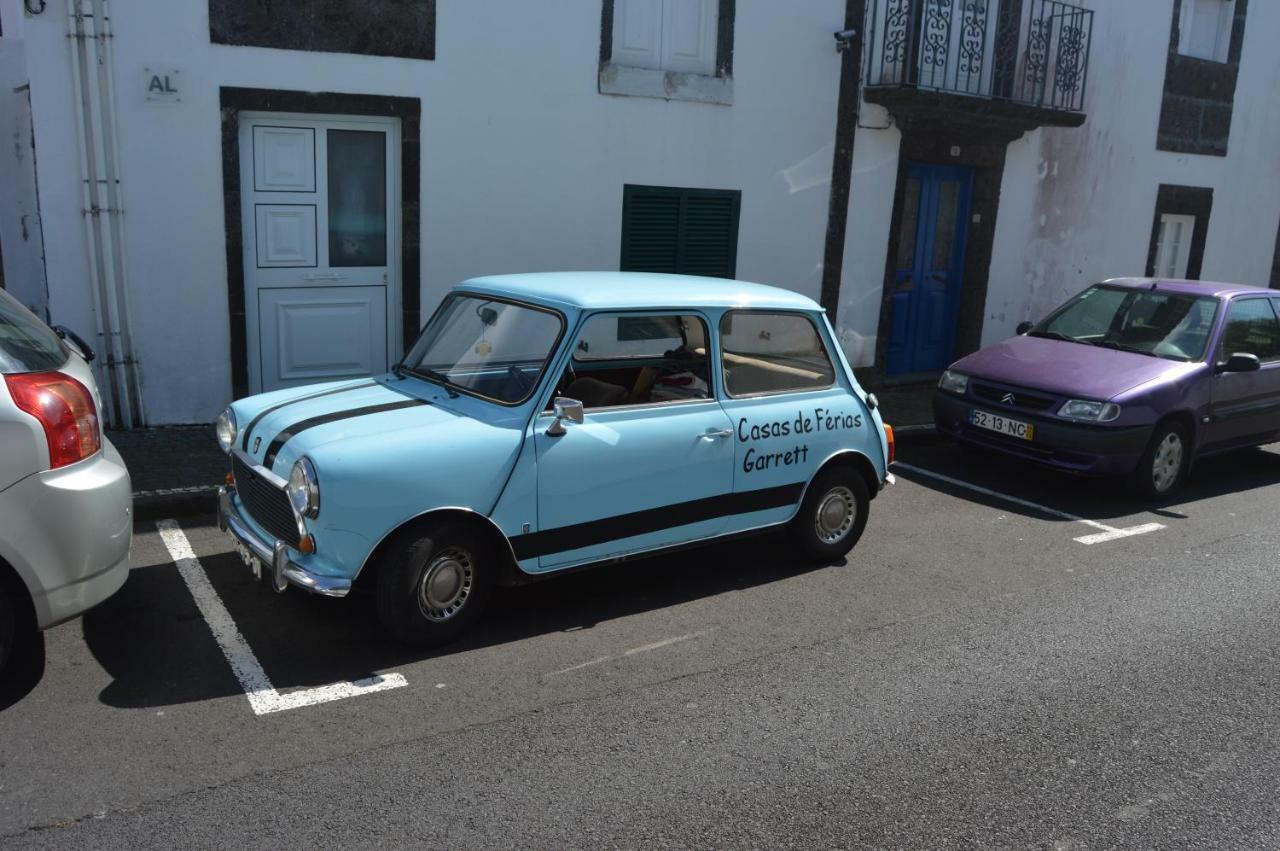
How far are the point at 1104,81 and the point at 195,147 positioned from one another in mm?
11112

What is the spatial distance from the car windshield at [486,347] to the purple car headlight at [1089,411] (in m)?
4.48

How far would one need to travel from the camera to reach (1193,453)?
27.9 ft

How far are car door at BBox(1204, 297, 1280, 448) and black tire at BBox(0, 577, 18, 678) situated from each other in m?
8.20

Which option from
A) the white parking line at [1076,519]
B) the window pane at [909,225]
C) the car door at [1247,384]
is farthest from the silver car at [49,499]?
the window pane at [909,225]

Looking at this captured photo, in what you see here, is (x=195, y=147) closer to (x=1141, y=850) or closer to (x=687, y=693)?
(x=687, y=693)

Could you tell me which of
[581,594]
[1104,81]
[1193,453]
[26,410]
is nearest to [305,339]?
[581,594]

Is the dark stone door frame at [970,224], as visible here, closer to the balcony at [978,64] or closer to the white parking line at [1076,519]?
the balcony at [978,64]

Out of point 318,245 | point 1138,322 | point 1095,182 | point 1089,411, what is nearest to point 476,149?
point 318,245

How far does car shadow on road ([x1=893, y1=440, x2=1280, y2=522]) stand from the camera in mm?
8070

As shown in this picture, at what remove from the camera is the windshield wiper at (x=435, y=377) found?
5.45m

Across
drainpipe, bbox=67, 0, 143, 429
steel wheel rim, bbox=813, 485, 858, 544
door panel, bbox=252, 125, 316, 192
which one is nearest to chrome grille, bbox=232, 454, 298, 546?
steel wheel rim, bbox=813, 485, 858, 544

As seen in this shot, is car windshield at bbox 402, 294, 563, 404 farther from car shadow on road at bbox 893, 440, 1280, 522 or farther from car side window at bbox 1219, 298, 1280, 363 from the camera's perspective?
car side window at bbox 1219, 298, 1280, 363

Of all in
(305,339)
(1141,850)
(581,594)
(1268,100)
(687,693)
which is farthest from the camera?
(1268,100)

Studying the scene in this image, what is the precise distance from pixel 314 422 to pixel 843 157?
8.07m
